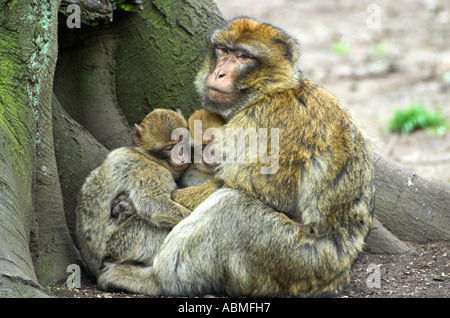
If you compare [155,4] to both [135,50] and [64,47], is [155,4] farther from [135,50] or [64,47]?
[64,47]

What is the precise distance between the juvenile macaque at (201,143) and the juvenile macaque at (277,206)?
0.35m

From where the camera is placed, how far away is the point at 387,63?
15.2m

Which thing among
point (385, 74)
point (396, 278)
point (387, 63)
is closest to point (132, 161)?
point (396, 278)

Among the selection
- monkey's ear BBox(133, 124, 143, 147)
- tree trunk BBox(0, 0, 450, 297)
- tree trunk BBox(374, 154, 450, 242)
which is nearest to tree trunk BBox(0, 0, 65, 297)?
tree trunk BBox(0, 0, 450, 297)

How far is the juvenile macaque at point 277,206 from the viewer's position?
5094mm

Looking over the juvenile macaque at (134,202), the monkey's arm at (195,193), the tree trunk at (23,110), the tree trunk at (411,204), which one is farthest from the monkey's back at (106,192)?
the tree trunk at (411,204)

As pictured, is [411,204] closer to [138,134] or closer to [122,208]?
[138,134]

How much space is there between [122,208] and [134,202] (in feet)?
0.48

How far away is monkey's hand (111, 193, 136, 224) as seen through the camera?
584 cm

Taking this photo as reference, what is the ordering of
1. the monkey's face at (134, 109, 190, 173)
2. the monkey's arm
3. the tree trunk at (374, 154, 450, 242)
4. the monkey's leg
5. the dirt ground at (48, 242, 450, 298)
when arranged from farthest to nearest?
1. the tree trunk at (374, 154, 450, 242)
2. the monkey's face at (134, 109, 190, 173)
3. the monkey's arm
4. the dirt ground at (48, 242, 450, 298)
5. the monkey's leg

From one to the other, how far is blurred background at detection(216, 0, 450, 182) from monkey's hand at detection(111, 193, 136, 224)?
4.85 metres

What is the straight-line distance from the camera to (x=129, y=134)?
6.99 m

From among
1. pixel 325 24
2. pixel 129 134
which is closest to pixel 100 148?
pixel 129 134

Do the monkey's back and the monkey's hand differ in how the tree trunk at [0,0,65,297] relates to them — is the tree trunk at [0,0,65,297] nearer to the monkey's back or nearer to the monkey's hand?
the monkey's back
